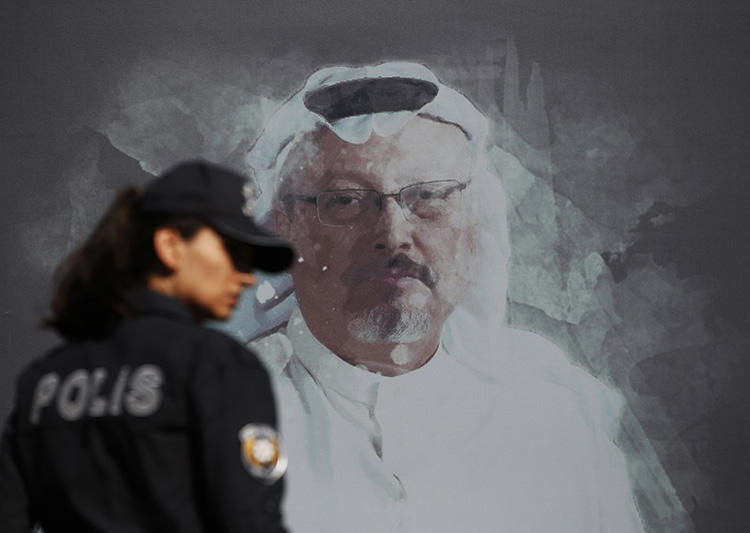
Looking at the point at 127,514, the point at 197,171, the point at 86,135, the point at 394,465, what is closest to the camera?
the point at 127,514

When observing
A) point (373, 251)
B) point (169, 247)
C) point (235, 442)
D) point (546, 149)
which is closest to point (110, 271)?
point (169, 247)

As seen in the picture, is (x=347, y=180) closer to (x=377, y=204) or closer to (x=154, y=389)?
(x=377, y=204)

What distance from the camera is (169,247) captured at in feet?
4.21

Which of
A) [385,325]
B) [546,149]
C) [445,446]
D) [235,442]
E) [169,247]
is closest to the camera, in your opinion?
[235,442]

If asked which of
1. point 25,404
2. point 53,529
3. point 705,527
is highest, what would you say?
point 25,404

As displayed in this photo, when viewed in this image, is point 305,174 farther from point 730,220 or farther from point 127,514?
point 127,514

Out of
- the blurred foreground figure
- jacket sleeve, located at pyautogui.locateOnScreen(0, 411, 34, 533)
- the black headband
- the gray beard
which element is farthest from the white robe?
jacket sleeve, located at pyautogui.locateOnScreen(0, 411, 34, 533)

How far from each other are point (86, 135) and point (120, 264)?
8.58 ft

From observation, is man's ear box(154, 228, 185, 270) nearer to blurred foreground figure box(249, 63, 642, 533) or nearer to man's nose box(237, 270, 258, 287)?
man's nose box(237, 270, 258, 287)

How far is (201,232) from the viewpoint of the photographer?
1289 mm

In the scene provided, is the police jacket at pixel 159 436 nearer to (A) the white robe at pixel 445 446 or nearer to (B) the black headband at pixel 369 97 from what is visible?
(A) the white robe at pixel 445 446

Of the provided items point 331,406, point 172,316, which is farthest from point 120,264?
point 331,406

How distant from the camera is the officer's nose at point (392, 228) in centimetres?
366

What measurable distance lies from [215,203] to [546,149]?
2.68 metres
